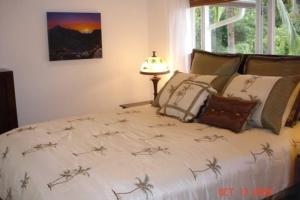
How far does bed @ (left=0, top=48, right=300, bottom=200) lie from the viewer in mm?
1613

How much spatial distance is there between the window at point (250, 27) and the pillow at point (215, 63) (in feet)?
1.49

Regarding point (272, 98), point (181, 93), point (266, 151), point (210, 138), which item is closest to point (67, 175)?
point (210, 138)

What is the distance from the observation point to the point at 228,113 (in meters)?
2.43

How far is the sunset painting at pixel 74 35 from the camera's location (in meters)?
3.76

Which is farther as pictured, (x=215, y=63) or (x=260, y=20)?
(x=260, y=20)

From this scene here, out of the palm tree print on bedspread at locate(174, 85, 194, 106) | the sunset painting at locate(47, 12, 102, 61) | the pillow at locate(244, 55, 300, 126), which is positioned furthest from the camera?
the sunset painting at locate(47, 12, 102, 61)

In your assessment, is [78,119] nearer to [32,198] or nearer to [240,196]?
[32,198]

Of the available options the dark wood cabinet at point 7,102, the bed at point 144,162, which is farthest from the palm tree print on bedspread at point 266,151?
the dark wood cabinet at point 7,102

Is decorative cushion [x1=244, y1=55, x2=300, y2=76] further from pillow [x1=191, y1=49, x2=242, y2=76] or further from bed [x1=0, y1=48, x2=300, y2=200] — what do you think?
bed [x1=0, y1=48, x2=300, y2=200]

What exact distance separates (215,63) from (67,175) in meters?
1.95

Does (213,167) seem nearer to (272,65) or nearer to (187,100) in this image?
(187,100)

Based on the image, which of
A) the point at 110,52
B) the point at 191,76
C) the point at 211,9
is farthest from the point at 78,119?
the point at 211,9

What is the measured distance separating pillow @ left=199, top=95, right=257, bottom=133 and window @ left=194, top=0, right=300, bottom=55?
1.01 meters

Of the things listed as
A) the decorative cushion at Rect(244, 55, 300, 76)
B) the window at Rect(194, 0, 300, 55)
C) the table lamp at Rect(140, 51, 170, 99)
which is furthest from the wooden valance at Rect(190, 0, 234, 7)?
the decorative cushion at Rect(244, 55, 300, 76)
